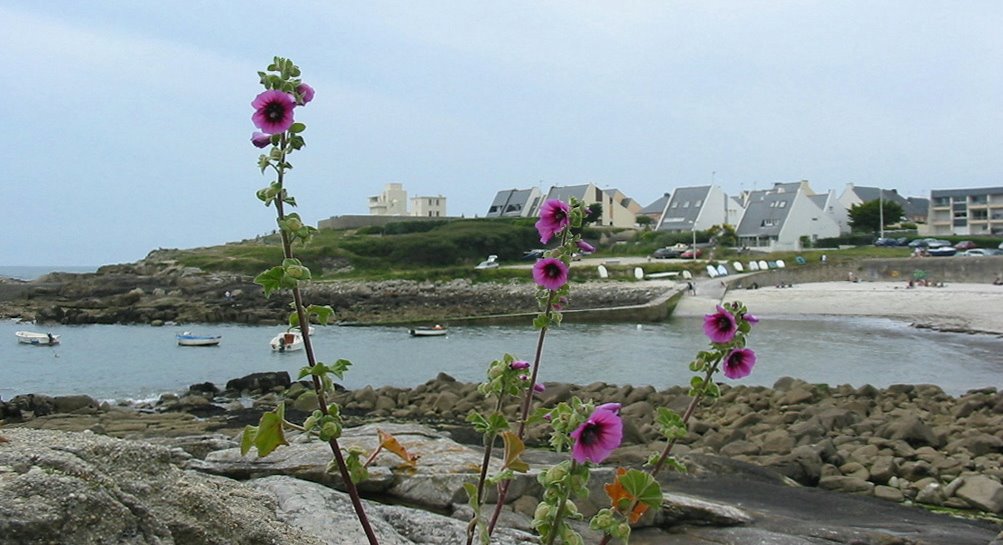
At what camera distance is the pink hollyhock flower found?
8.49ft

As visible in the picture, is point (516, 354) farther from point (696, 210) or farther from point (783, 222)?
point (696, 210)

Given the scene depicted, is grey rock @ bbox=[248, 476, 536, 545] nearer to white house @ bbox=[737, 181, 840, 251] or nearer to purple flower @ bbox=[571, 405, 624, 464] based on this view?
purple flower @ bbox=[571, 405, 624, 464]

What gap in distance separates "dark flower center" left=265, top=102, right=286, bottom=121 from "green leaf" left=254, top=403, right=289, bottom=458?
833 mm

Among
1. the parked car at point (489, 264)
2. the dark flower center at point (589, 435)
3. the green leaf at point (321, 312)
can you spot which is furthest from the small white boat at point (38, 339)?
the dark flower center at point (589, 435)

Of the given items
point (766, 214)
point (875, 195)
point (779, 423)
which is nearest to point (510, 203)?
point (766, 214)

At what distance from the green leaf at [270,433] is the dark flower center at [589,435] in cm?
86

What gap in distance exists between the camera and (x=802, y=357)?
120ft

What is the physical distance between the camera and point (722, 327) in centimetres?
324

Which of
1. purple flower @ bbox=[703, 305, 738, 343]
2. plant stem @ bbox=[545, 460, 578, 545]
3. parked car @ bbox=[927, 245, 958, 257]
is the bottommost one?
plant stem @ bbox=[545, 460, 578, 545]

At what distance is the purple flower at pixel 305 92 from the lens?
8.91ft

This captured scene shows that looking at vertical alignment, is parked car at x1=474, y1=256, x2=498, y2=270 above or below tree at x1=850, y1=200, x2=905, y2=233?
below

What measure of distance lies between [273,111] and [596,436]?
1337 mm

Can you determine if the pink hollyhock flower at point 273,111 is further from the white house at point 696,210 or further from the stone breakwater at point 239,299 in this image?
the white house at point 696,210

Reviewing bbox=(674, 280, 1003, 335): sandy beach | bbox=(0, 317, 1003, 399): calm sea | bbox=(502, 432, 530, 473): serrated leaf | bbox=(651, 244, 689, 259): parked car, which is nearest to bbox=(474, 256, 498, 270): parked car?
bbox=(651, 244, 689, 259): parked car
